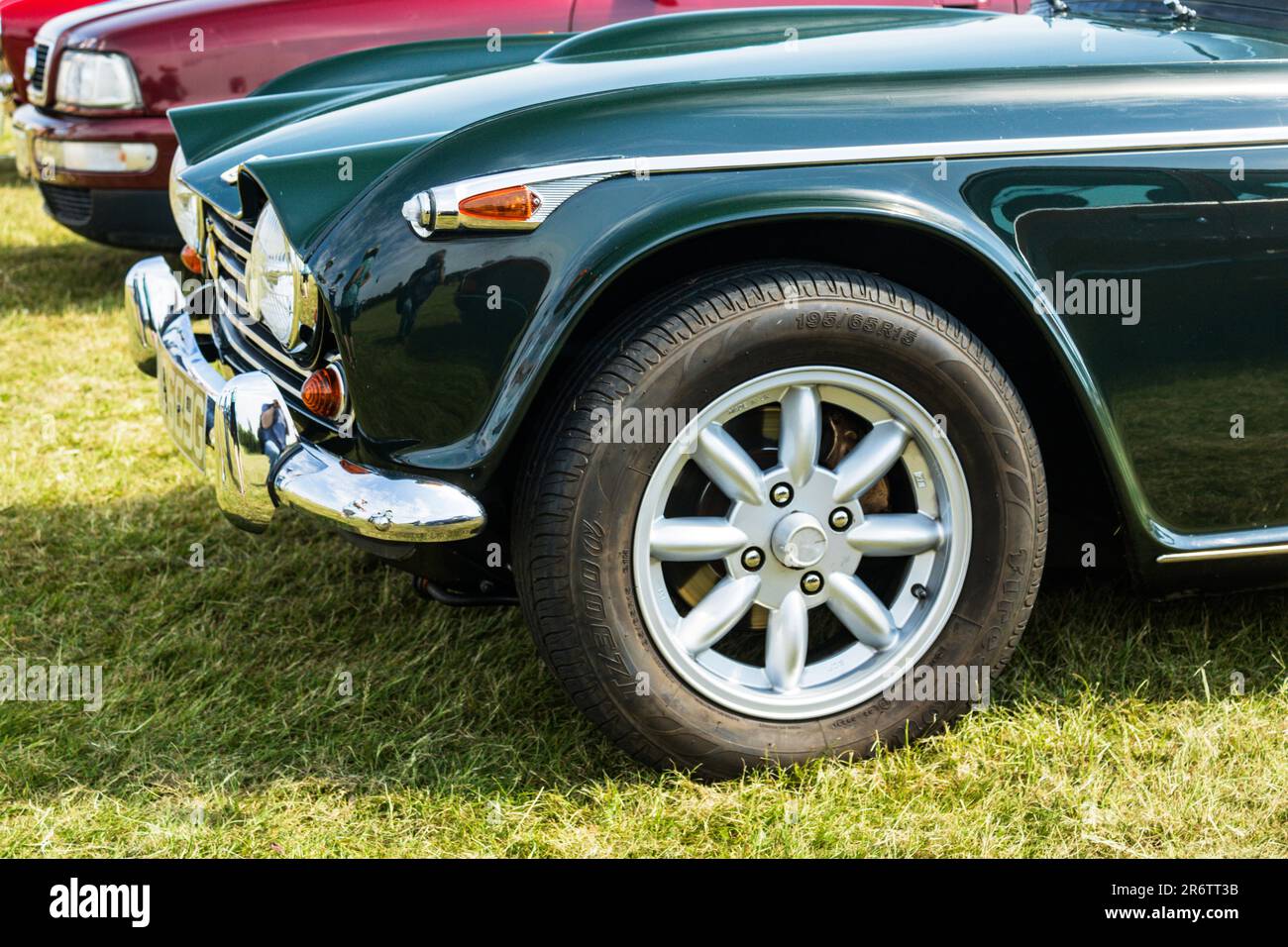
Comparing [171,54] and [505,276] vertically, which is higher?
[171,54]

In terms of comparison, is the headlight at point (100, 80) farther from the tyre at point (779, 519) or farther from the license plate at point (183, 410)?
the tyre at point (779, 519)

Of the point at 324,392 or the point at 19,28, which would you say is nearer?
the point at 324,392

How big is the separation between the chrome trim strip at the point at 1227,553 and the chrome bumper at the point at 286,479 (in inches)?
49.6

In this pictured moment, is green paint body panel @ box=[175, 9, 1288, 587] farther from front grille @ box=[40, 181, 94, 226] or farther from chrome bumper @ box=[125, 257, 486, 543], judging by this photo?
front grille @ box=[40, 181, 94, 226]

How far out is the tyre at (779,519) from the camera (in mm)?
2154

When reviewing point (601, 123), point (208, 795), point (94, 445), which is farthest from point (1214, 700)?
point (94, 445)

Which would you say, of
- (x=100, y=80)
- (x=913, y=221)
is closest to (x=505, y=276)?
(x=913, y=221)

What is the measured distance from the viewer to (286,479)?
2.23m

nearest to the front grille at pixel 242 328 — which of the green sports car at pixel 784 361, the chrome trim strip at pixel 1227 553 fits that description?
the green sports car at pixel 784 361

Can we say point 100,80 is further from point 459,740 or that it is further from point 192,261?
point 459,740

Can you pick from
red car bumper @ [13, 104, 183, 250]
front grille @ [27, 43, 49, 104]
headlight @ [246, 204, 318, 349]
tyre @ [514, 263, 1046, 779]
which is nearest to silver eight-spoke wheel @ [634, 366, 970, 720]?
tyre @ [514, 263, 1046, 779]

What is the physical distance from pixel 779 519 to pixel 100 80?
429 centimetres

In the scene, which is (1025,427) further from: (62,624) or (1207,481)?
(62,624)

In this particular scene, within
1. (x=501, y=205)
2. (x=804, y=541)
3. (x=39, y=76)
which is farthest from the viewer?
(x=39, y=76)
